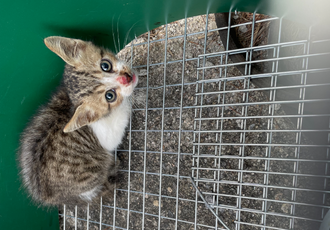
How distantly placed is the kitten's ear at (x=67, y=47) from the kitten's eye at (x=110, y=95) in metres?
0.26

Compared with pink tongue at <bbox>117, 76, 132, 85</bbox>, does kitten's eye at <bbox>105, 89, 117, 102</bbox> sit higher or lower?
lower

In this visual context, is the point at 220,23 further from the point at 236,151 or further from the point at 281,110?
the point at 236,151

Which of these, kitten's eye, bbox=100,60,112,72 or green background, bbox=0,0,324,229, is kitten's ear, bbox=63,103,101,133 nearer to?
kitten's eye, bbox=100,60,112,72

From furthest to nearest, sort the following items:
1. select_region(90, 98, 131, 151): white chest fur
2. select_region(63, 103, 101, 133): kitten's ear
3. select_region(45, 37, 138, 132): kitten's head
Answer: select_region(90, 98, 131, 151): white chest fur
select_region(45, 37, 138, 132): kitten's head
select_region(63, 103, 101, 133): kitten's ear

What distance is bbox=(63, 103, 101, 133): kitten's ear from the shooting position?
128 cm

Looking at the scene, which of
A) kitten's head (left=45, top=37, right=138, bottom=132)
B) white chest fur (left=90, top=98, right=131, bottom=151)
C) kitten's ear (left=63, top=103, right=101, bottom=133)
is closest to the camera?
kitten's ear (left=63, top=103, right=101, bottom=133)

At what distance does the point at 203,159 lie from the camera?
5.89ft

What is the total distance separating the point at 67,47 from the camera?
1.41 meters

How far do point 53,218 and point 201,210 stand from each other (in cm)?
125

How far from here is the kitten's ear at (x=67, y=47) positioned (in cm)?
129

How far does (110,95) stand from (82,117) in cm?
24

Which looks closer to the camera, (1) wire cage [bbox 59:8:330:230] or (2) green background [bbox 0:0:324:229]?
(2) green background [bbox 0:0:324:229]

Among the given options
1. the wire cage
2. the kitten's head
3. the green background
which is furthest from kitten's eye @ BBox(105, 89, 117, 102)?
the green background

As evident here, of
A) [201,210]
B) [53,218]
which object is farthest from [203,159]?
[53,218]
